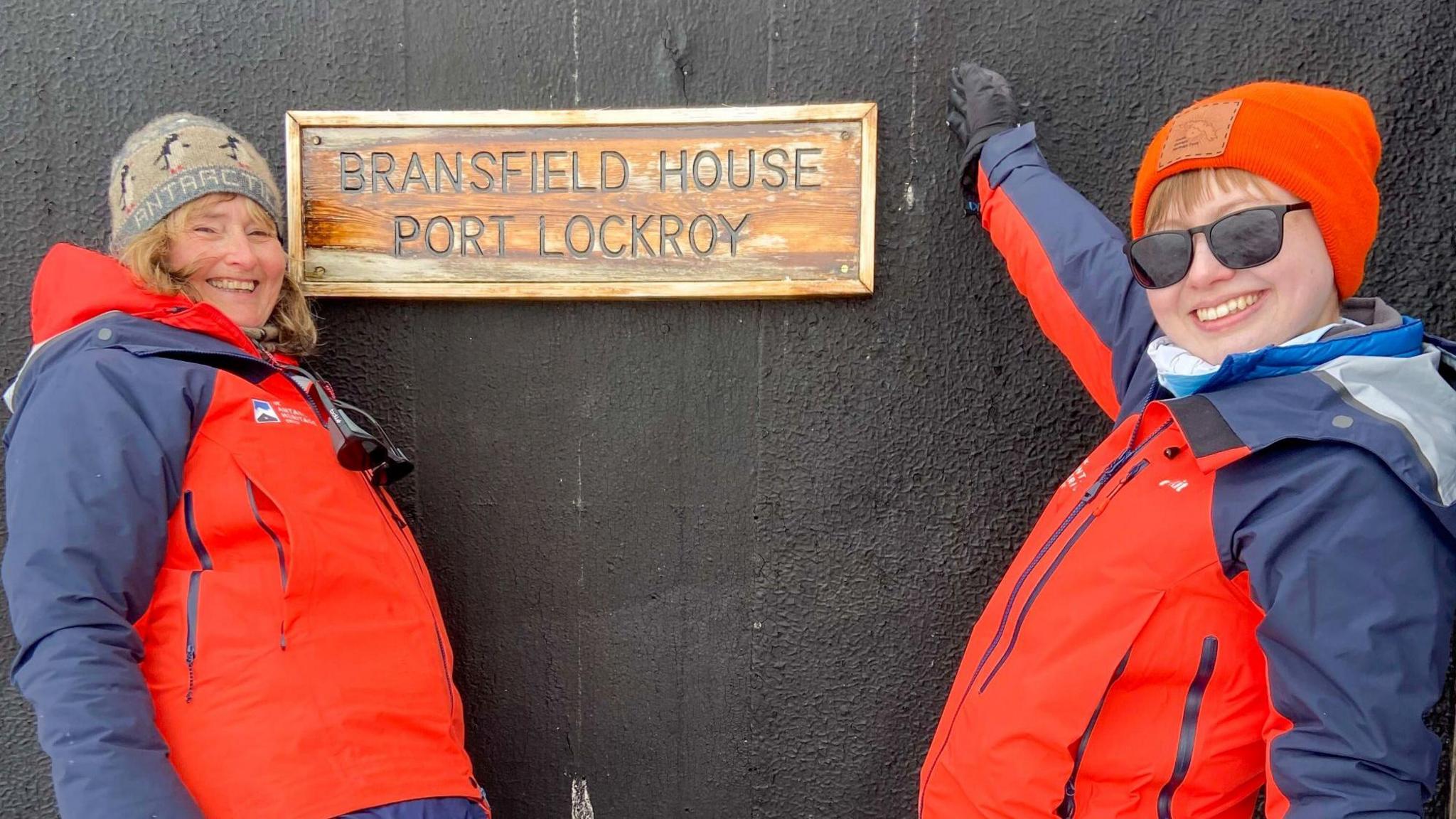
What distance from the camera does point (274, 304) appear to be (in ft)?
5.82

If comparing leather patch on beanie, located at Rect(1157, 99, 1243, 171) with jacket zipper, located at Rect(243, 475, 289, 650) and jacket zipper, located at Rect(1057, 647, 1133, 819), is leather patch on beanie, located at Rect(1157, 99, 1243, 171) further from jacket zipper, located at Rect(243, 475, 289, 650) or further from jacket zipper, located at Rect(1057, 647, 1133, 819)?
jacket zipper, located at Rect(243, 475, 289, 650)

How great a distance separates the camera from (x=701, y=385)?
6.85ft

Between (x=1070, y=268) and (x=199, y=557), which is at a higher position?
(x=1070, y=268)

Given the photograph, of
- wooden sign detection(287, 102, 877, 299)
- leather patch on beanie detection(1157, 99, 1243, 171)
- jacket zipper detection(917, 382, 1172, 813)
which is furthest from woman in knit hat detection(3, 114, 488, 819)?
leather patch on beanie detection(1157, 99, 1243, 171)

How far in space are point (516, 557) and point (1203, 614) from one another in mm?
1603

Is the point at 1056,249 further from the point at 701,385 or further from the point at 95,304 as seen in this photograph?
the point at 95,304

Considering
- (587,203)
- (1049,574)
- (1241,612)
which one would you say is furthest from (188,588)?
(1241,612)

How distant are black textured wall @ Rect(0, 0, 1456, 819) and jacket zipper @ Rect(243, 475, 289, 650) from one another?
735 millimetres

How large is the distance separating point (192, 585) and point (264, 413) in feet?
1.07

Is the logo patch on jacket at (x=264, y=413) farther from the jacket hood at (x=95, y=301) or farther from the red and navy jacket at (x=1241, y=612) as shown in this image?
the red and navy jacket at (x=1241, y=612)

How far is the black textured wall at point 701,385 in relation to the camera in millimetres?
1981

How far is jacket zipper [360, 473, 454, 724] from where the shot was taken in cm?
163

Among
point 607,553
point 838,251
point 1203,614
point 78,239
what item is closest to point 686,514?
point 607,553

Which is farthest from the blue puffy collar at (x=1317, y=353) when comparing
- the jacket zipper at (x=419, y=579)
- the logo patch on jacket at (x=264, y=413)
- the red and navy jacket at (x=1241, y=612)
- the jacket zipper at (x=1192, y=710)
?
the logo patch on jacket at (x=264, y=413)
